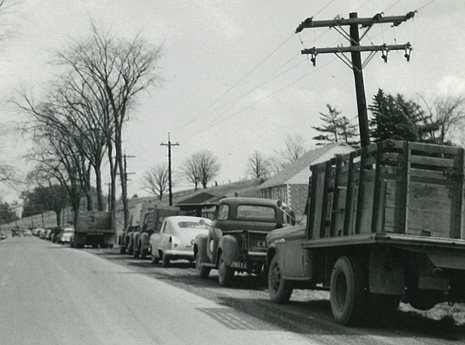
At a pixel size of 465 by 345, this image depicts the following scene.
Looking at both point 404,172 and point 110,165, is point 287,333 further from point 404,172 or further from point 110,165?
point 110,165

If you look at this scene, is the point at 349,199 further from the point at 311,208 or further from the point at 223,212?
the point at 223,212

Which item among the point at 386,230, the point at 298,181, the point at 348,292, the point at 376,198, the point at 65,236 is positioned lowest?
the point at 348,292

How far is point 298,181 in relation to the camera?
182 feet

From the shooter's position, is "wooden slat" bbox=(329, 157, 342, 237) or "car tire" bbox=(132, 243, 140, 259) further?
"car tire" bbox=(132, 243, 140, 259)

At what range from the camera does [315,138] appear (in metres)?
95.2

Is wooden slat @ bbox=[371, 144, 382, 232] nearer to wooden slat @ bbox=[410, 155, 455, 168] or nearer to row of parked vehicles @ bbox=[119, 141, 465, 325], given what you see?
row of parked vehicles @ bbox=[119, 141, 465, 325]

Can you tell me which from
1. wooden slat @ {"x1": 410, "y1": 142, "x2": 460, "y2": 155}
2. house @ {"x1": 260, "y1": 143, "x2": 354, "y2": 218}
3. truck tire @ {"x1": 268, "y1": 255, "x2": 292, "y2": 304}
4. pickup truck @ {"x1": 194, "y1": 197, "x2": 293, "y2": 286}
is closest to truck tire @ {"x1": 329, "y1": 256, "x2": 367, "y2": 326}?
wooden slat @ {"x1": 410, "y1": 142, "x2": 460, "y2": 155}

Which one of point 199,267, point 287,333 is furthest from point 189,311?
point 199,267

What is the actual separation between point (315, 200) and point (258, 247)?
179 inches

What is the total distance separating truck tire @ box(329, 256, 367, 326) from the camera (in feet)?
32.8

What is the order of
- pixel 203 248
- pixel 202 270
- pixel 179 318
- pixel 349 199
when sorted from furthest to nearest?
pixel 202 270
pixel 203 248
pixel 179 318
pixel 349 199

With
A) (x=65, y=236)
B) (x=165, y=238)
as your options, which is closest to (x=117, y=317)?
(x=165, y=238)

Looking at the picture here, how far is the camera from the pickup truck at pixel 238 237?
16297 mm

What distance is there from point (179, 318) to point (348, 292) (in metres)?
2.55
